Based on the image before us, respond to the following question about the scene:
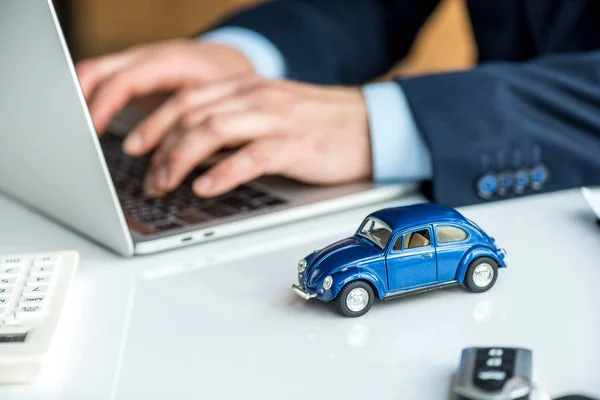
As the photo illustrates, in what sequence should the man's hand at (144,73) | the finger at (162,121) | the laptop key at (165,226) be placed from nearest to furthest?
the laptop key at (165,226) < the finger at (162,121) < the man's hand at (144,73)

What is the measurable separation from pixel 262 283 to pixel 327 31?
0.73m

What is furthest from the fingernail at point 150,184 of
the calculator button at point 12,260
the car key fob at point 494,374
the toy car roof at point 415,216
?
the car key fob at point 494,374

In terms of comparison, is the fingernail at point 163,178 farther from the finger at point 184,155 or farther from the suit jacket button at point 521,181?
the suit jacket button at point 521,181

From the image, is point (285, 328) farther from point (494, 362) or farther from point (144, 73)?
point (144, 73)

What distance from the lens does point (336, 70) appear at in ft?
4.28

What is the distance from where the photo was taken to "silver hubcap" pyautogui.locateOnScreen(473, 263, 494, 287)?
60 centimetres

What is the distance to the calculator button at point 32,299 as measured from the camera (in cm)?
57

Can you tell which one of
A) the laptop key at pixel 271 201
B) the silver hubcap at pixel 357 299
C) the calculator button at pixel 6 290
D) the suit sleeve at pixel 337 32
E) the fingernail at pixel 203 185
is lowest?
the suit sleeve at pixel 337 32

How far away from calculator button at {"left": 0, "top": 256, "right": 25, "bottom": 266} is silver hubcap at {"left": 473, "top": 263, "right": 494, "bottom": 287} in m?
0.34

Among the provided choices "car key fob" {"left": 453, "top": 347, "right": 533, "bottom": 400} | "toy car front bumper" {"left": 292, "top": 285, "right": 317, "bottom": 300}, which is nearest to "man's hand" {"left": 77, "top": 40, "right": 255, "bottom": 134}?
"toy car front bumper" {"left": 292, "top": 285, "right": 317, "bottom": 300}

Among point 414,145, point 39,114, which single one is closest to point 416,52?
point 414,145

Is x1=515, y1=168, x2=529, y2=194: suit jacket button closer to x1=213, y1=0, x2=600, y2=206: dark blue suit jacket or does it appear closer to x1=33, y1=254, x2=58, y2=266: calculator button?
x1=213, y1=0, x2=600, y2=206: dark blue suit jacket

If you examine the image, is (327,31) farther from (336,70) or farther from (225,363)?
(225,363)

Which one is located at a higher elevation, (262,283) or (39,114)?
(39,114)
